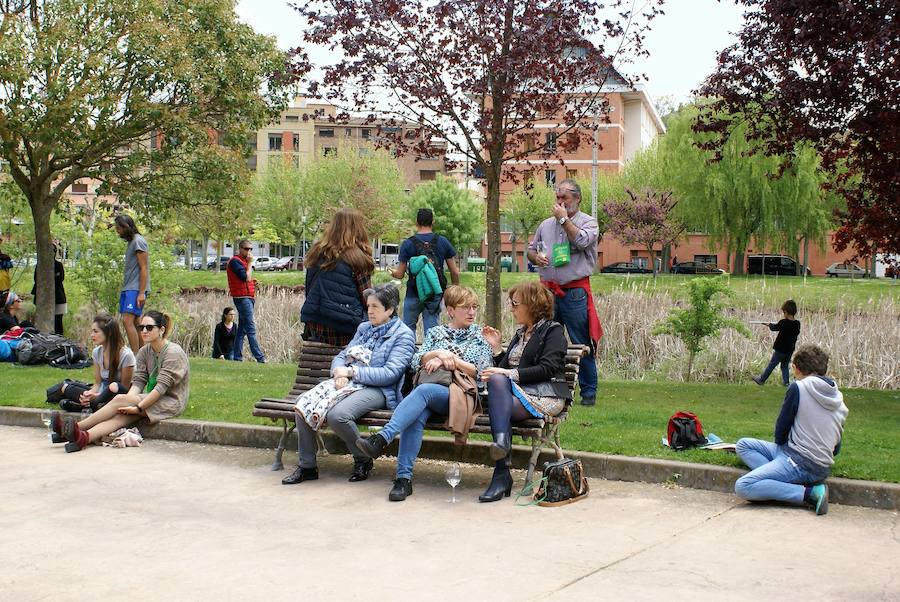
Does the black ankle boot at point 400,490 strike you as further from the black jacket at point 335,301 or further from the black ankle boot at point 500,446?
the black jacket at point 335,301

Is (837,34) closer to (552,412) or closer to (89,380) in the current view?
(552,412)

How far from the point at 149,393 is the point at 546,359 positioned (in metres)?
3.90

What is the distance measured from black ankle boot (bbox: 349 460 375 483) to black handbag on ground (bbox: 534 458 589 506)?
141 cm

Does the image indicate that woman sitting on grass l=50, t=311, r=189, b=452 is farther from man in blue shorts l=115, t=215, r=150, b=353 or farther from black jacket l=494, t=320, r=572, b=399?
black jacket l=494, t=320, r=572, b=399

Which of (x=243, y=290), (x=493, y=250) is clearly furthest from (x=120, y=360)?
(x=243, y=290)

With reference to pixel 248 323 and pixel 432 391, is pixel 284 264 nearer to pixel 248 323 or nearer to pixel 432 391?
pixel 248 323

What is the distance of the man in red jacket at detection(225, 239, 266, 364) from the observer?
647 inches

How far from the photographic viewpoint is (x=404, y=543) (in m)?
5.74

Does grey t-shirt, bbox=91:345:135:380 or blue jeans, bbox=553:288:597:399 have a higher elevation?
blue jeans, bbox=553:288:597:399

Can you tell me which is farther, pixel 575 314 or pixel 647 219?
pixel 647 219

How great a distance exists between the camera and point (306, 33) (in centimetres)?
1314

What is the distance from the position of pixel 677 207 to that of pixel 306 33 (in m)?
45.5

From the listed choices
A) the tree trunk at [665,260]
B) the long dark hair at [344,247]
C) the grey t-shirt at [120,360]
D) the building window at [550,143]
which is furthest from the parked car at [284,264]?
the long dark hair at [344,247]

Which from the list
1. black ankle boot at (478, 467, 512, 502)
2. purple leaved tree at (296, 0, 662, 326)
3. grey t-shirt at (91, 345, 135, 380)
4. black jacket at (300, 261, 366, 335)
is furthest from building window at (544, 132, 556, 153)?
black ankle boot at (478, 467, 512, 502)
